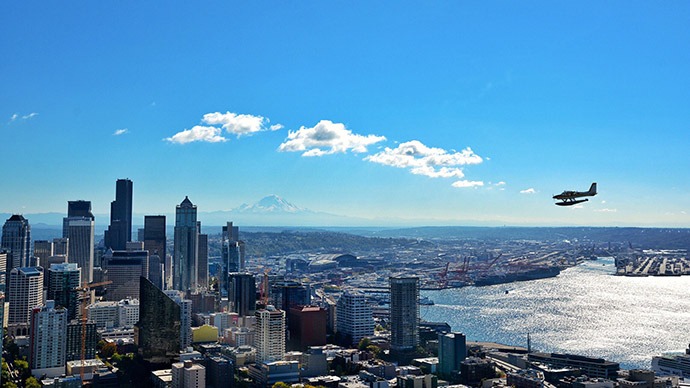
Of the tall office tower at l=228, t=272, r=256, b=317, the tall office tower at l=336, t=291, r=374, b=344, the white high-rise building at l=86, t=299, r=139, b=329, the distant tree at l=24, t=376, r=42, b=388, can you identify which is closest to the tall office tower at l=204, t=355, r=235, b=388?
the distant tree at l=24, t=376, r=42, b=388

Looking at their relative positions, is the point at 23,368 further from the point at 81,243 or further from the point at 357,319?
the point at 81,243

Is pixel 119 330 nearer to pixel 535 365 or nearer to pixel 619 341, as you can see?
pixel 535 365

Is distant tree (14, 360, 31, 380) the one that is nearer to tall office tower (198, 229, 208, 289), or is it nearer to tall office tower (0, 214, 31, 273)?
tall office tower (0, 214, 31, 273)

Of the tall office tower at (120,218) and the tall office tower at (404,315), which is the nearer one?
the tall office tower at (404,315)

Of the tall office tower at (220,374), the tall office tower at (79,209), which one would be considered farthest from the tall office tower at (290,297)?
the tall office tower at (79,209)

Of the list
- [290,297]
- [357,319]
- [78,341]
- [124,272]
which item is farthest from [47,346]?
[124,272]

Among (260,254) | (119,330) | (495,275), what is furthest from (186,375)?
(260,254)

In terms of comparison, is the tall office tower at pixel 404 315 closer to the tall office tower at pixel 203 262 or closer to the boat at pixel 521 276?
the tall office tower at pixel 203 262
